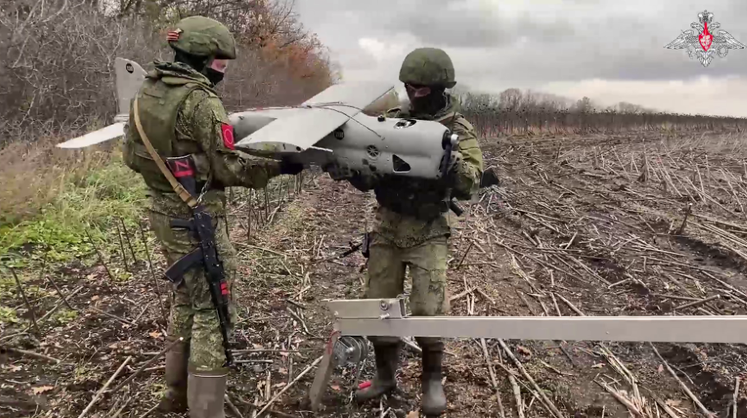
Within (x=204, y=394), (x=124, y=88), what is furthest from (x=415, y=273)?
(x=124, y=88)

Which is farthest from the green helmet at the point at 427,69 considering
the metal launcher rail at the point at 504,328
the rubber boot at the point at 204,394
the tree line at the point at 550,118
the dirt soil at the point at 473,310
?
the tree line at the point at 550,118

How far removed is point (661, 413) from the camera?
12.0ft

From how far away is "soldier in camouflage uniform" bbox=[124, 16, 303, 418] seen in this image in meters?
2.92

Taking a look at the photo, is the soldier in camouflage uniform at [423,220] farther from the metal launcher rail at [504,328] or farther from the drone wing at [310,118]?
the metal launcher rail at [504,328]

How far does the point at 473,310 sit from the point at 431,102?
2.36m

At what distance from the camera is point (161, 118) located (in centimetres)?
290

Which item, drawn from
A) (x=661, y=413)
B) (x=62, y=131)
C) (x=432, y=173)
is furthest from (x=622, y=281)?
(x=62, y=131)

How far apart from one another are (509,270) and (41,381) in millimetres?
4664

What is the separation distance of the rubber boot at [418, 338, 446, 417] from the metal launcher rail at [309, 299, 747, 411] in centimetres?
43

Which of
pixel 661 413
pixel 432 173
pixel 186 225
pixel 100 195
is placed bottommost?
pixel 661 413

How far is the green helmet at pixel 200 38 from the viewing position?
10.0 ft

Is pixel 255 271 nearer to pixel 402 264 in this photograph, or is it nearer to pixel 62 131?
pixel 402 264

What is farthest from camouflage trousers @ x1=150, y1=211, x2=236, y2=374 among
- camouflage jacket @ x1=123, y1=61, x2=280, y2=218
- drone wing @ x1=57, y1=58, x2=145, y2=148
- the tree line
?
the tree line

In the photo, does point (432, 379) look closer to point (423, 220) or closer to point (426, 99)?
point (423, 220)
